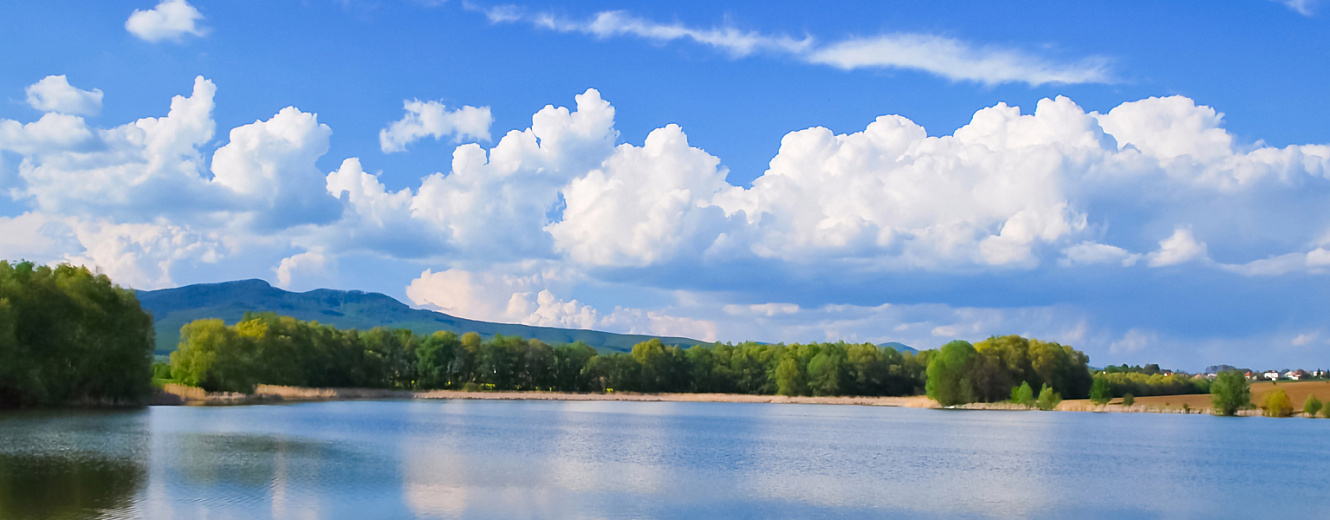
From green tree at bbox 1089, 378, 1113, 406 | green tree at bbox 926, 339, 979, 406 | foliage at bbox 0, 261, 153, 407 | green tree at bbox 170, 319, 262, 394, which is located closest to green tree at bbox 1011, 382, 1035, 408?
green tree at bbox 926, 339, 979, 406

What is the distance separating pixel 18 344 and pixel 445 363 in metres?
89.1

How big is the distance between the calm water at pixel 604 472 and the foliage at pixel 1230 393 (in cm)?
4315

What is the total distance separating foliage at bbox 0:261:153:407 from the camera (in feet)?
210

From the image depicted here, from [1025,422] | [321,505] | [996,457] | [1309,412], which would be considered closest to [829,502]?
[321,505]

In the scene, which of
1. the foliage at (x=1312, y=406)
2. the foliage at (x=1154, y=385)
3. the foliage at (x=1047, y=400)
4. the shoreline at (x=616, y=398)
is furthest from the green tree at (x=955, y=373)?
the foliage at (x=1312, y=406)

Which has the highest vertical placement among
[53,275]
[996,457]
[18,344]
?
[53,275]

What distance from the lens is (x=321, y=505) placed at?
2488cm

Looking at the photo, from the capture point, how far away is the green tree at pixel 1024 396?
123 m

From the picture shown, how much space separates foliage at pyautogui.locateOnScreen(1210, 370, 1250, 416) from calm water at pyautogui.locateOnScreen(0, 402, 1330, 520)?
43148 mm

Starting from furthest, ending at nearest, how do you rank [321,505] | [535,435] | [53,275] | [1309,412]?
[1309,412] → [53,275] → [535,435] → [321,505]

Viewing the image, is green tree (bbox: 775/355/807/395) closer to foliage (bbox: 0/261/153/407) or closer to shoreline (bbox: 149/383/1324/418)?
shoreline (bbox: 149/383/1324/418)

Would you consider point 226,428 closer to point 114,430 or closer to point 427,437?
point 114,430

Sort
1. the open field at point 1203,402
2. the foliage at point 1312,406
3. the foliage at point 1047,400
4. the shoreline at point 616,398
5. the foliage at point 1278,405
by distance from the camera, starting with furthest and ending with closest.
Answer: the foliage at point 1047,400 < the open field at point 1203,402 < the foliage at point 1278,405 < the foliage at point 1312,406 < the shoreline at point 616,398

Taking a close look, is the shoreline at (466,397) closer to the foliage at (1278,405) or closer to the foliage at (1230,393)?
the foliage at (1230,393)
